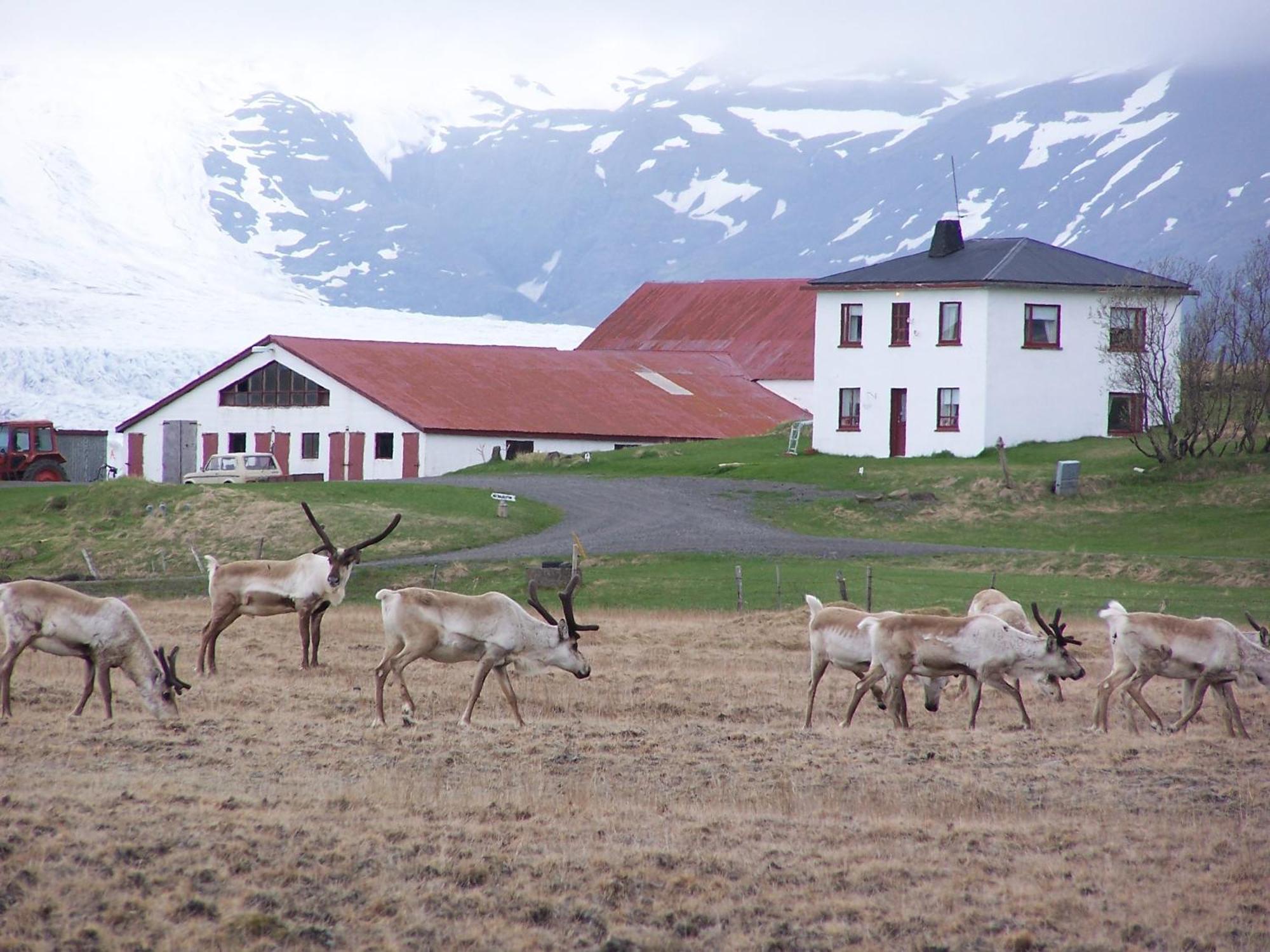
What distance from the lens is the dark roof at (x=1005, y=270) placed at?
57.7m

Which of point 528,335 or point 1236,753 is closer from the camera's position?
point 1236,753

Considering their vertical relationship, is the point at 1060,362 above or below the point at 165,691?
above

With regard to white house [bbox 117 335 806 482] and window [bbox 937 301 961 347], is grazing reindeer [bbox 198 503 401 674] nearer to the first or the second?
window [bbox 937 301 961 347]

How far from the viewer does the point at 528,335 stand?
166 metres

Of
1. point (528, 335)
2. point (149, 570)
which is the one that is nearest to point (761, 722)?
point (149, 570)

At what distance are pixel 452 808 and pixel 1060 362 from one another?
48280 millimetres

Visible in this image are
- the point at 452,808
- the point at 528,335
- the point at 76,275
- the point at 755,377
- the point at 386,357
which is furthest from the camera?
the point at 76,275

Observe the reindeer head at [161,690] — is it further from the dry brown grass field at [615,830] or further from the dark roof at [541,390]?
the dark roof at [541,390]

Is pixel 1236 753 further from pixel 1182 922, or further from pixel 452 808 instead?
pixel 452 808

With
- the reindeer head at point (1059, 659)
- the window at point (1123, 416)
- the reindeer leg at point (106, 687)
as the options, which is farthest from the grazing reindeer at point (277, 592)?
the window at point (1123, 416)

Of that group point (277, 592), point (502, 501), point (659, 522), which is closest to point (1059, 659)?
point (277, 592)

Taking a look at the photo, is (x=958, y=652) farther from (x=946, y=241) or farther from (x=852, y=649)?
(x=946, y=241)

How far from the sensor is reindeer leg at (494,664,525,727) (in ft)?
61.0

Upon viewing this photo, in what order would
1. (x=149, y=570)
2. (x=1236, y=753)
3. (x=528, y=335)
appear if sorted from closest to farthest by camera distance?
(x=1236, y=753), (x=149, y=570), (x=528, y=335)
